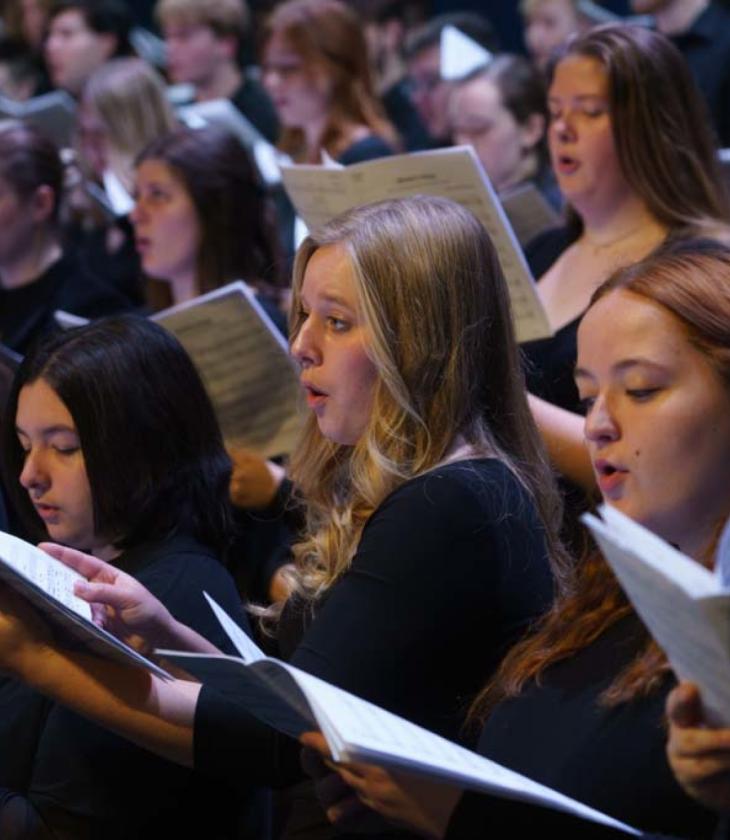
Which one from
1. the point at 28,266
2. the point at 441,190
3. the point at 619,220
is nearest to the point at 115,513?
the point at 441,190

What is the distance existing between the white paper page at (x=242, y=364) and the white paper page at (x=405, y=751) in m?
1.33

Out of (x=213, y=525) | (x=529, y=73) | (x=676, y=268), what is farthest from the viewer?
(x=529, y=73)

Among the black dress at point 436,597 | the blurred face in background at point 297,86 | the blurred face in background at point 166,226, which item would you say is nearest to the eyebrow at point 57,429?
the black dress at point 436,597

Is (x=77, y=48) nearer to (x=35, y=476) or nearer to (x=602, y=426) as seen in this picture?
(x=35, y=476)

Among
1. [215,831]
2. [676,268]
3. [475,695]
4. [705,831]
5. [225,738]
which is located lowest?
[215,831]

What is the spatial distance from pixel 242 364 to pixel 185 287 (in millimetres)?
809

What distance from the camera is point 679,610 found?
1.21 meters

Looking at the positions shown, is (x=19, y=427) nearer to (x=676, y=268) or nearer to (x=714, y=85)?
(x=676, y=268)

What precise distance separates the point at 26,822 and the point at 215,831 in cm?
25

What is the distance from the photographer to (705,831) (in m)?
1.48

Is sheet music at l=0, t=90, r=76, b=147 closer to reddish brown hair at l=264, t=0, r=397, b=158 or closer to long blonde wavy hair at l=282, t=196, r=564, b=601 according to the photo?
reddish brown hair at l=264, t=0, r=397, b=158

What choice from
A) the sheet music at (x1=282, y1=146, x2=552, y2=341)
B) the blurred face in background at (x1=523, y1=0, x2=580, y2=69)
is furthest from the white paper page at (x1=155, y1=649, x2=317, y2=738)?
the blurred face in background at (x1=523, y1=0, x2=580, y2=69)

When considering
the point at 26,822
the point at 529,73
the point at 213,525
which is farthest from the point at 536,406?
the point at 529,73

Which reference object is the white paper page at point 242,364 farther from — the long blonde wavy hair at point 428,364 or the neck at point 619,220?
the long blonde wavy hair at point 428,364
